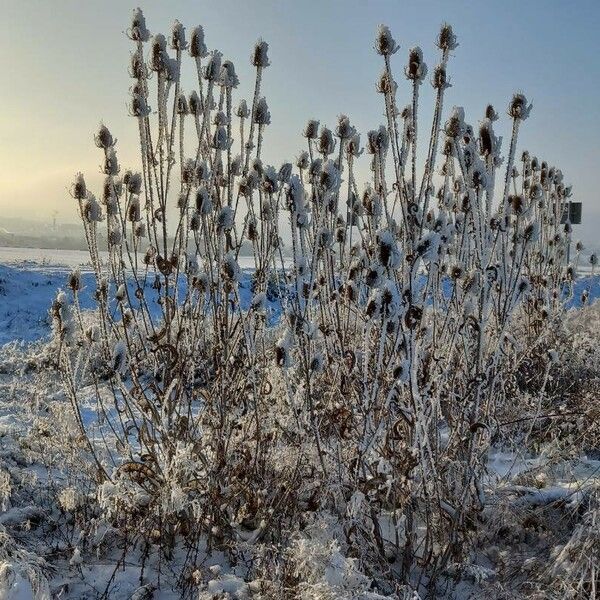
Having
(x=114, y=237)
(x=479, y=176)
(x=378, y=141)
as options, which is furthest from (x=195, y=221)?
(x=479, y=176)

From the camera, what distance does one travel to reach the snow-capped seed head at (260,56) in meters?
2.72

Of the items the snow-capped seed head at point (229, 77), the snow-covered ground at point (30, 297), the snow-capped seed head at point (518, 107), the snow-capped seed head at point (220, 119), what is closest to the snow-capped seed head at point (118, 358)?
the snow-capped seed head at point (220, 119)

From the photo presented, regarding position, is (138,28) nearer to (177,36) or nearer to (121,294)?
(177,36)

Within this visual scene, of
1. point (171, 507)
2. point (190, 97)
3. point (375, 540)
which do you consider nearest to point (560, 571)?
point (375, 540)

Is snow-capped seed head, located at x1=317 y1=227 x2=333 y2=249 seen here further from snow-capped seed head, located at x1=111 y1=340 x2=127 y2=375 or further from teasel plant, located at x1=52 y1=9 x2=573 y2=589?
snow-capped seed head, located at x1=111 y1=340 x2=127 y2=375

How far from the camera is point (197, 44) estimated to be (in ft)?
8.66

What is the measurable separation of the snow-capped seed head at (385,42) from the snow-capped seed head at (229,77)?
0.77 meters

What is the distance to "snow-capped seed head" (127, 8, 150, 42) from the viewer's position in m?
2.58

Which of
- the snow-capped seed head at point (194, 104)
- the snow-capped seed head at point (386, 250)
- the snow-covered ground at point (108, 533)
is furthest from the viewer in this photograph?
the snow-capped seed head at point (194, 104)

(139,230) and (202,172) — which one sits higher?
(202,172)

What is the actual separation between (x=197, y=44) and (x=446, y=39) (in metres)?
1.05

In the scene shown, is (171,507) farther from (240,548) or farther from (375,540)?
(375,540)

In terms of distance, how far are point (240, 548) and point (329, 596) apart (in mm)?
642

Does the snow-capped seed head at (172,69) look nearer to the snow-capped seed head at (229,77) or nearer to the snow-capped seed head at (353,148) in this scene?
the snow-capped seed head at (229,77)
